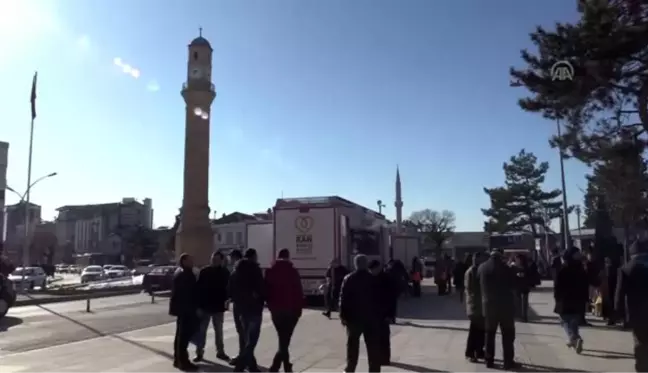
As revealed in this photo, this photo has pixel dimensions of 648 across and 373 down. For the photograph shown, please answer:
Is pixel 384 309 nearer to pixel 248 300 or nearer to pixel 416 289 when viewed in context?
pixel 248 300

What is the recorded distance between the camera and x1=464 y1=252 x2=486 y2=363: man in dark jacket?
10.9m

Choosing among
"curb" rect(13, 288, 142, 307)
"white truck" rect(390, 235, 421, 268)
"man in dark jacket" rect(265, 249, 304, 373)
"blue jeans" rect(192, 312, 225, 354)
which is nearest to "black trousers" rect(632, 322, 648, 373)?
"man in dark jacket" rect(265, 249, 304, 373)

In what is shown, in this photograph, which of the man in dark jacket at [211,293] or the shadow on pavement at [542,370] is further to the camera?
the man in dark jacket at [211,293]

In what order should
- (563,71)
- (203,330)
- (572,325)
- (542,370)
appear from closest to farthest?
(542,370)
(203,330)
(572,325)
(563,71)

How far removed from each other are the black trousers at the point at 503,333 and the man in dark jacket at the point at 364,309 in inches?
93.5

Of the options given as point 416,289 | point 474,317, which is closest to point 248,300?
point 474,317

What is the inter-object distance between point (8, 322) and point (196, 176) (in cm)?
4738

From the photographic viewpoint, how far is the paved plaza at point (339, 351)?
10492mm

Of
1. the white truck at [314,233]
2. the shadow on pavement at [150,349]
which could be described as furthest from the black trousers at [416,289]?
the shadow on pavement at [150,349]

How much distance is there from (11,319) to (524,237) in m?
33.2

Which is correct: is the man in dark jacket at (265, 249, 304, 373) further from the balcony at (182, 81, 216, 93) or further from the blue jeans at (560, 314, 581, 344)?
the balcony at (182, 81, 216, 93)

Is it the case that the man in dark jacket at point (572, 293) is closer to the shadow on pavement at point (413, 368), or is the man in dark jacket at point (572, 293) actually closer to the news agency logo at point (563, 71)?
the shadow on pavement at point (413, 368)

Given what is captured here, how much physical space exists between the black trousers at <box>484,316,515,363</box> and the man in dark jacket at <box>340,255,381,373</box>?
237cm

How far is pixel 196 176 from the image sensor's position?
65562mm
